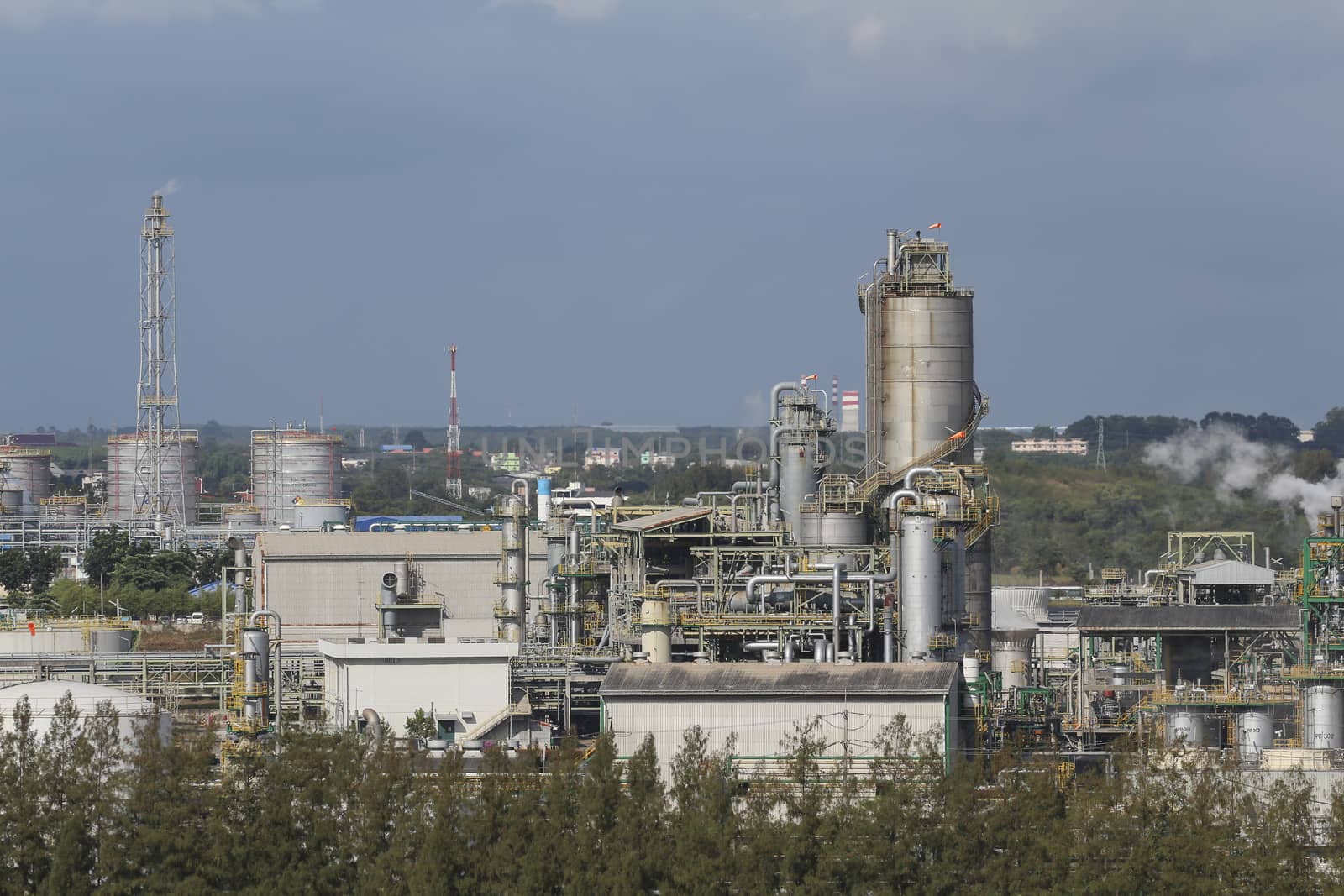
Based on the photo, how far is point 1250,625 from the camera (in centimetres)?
6366

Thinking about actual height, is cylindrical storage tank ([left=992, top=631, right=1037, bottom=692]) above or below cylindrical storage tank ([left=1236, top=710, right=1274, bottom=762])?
above

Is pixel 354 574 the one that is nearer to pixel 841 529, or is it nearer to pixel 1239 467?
pixel 841 529

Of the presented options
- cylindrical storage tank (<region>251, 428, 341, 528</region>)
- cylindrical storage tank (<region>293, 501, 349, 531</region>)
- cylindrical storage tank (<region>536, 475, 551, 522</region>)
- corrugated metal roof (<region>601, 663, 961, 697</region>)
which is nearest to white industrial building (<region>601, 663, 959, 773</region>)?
corrugated metal roof (<region>601, 663, 961, 697</region>)

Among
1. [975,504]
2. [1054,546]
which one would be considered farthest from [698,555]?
[1054,546]

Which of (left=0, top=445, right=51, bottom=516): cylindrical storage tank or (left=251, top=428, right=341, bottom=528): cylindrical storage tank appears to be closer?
(left=251, top=428, right=341, bottom=528): cylindrical storage tank

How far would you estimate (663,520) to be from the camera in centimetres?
7494

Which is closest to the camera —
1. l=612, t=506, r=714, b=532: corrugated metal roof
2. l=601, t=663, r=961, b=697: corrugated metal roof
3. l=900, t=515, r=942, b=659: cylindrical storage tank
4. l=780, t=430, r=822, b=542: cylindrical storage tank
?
l=601, t=663, r=961, b=697: corrugated metal roof

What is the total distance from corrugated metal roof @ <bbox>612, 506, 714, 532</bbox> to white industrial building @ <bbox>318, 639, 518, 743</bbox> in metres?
8.20

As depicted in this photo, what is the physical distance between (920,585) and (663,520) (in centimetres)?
1525

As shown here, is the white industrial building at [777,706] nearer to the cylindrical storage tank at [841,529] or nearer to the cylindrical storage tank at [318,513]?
the cylindrical storage tank at [841,529]

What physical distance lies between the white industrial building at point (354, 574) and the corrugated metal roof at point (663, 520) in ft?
46.5

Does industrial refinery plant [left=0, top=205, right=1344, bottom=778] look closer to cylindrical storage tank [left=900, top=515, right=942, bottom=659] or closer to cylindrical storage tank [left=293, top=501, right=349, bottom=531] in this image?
cylindrical storage tank [left=900, top=515, right=942, bottom=659]

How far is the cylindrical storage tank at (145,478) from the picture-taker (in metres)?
158

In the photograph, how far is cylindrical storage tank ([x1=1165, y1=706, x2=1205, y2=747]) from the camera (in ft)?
188
